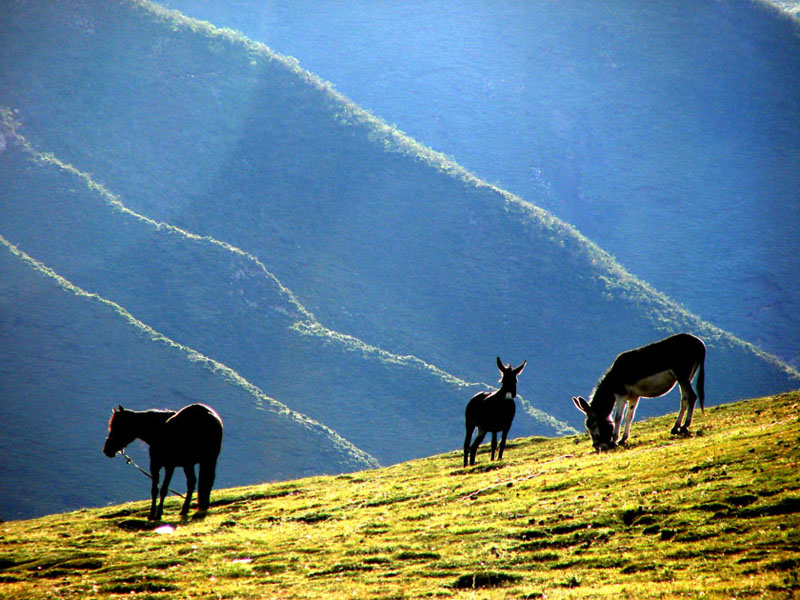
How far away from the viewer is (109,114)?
177 meters

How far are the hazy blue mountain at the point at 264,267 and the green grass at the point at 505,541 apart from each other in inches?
2391

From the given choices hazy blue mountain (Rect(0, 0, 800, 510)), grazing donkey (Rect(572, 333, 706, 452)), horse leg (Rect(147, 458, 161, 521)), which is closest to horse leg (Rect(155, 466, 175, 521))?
horse leg (Rect(147, 458, 161, 521))

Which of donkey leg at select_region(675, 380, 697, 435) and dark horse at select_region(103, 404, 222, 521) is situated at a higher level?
donkey leg at select_region(675, 380, 697, 435)

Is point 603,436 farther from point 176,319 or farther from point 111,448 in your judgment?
point 176,319

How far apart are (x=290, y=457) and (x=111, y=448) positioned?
67437 millimetres

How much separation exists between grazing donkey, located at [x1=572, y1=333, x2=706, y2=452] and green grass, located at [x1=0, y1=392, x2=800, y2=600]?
2339 mm

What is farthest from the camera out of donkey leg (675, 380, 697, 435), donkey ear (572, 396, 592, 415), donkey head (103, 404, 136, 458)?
donkey ear (572, 396, 592, 415)

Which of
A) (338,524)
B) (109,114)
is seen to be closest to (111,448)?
(338,524)

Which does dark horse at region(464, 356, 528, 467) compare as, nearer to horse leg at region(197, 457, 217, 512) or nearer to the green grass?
the green grass

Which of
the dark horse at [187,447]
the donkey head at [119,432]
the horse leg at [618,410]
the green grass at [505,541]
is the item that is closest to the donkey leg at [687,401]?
the horse leg at [618,410]

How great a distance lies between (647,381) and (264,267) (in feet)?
395

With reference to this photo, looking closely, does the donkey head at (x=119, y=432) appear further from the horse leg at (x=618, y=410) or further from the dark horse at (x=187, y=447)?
the horse leg at (x=618, y=410)

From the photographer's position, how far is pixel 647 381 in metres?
25.2

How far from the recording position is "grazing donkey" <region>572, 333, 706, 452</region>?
2462 centimetres
